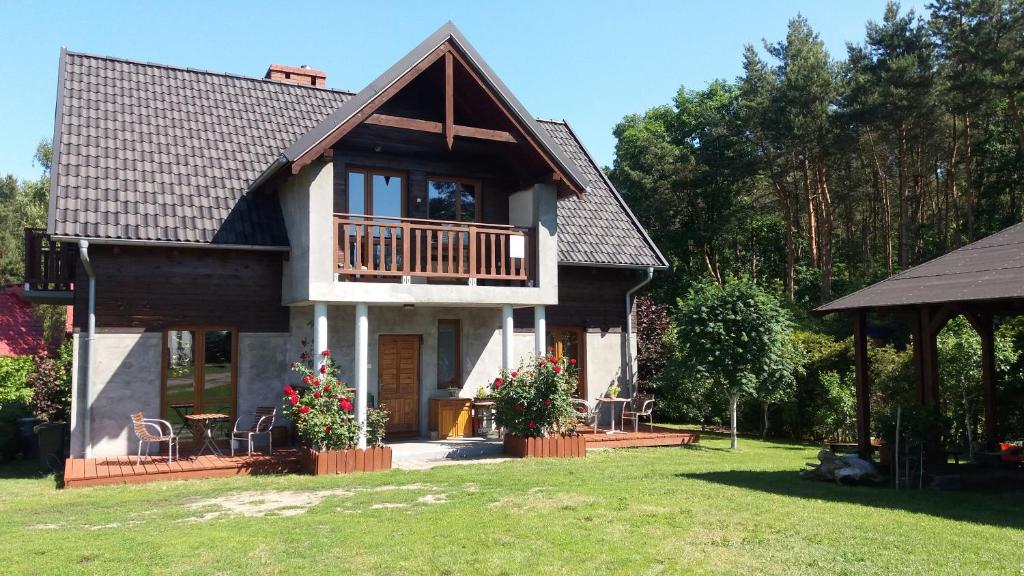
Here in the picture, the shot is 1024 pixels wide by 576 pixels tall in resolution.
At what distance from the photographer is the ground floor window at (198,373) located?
43.3 ft

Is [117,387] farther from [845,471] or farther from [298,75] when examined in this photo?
[845,471]

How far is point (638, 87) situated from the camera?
77.0 feet

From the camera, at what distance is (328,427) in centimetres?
1162

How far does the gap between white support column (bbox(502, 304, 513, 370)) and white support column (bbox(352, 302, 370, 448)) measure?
8.89 ft

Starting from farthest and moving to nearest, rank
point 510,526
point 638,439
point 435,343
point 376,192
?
point 435,343
point 638,439
point 376,192
point 510,526

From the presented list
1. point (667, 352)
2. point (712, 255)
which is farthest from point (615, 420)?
point (712, 255)

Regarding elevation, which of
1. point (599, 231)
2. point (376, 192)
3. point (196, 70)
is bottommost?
point (599, 231)

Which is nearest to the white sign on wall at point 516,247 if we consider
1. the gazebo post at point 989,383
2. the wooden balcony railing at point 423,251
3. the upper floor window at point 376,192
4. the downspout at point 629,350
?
the wooden balcony railing at point 423,251

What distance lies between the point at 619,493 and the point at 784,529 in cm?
238

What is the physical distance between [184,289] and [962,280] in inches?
484

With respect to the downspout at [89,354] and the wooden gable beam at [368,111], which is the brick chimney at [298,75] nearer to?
the wooden gable beam at [368,111]

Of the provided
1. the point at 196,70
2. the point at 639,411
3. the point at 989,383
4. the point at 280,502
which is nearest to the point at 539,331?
the point at 639,411

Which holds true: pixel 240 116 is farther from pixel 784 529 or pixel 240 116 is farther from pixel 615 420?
pixel 784 529

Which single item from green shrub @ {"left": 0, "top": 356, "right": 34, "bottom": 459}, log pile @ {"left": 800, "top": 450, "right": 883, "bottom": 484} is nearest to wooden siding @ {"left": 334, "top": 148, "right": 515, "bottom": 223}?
green shrub @ {"left": 0, "top": 356, "right": 34, "bottom": 459}
